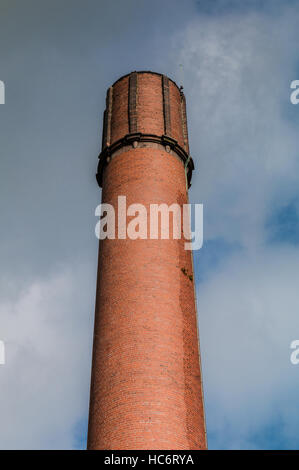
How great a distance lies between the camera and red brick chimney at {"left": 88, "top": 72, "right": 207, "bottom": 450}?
13.4 meters

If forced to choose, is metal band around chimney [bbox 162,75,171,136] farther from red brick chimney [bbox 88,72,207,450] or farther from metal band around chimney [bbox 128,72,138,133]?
metal band around chimney [bbox 128,72,138,133]

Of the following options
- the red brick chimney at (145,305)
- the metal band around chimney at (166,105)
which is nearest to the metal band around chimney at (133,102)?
the red brick chimney at (145,305)

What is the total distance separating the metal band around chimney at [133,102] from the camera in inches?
746

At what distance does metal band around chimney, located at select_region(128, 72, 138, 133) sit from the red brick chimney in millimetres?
33

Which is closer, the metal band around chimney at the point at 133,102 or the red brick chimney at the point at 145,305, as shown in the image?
the red brick chimney at the point at 145,305

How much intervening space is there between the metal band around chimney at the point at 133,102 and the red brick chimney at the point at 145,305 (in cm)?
3

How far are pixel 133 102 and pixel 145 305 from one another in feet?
24.7

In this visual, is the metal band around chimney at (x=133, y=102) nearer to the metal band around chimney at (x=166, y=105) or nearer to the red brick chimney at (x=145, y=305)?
the red brick chimney at (x=145, y=305)

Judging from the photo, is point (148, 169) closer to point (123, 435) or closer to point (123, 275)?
point (123, 275)

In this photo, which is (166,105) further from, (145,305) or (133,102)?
(145,305)

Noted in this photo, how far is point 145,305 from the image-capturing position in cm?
1502

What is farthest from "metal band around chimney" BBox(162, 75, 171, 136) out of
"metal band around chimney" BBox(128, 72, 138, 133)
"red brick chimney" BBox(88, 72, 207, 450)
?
"metal band around chimney" BBox(128, 72, 138, 133)
